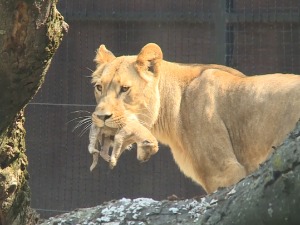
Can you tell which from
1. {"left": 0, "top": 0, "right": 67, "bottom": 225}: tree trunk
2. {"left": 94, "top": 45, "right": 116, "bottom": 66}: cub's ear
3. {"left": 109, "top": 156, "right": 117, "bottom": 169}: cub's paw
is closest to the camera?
{"left": 0, "top": 0, "right": 67, "bottom": 225}: tree trunk

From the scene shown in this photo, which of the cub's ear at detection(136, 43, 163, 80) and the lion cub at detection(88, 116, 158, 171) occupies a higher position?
the cub's ear at detection(136, 43, 163, 80)

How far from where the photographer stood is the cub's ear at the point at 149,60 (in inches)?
241

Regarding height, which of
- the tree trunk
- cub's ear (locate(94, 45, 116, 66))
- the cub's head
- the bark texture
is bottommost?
the cub's head

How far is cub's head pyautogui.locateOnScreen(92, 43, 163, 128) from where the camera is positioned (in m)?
5.73

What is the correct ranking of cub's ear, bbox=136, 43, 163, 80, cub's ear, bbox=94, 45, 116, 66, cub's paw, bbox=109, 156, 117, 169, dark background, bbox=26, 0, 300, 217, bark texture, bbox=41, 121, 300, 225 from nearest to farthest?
bark texture, bbox=41, 121, 300, 225, cub's paw, bbox=109, 156, 117, 169, cub's ear, bbox=136, 43, 163, 80, cub's ear, bbox=94, 45, 116, 66, dark background, bbox=26, 0, 300, 217

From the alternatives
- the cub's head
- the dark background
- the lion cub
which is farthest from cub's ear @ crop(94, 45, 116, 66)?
the dark background

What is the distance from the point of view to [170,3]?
8000 mm

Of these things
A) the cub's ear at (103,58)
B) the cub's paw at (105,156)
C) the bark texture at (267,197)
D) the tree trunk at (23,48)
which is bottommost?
the cub's paw at (105,156)

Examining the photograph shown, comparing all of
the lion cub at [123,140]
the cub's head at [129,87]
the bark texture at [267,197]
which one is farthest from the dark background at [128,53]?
the bark texture at [267,197]

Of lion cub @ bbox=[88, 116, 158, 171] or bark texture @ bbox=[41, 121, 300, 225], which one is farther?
lion cub @ bbox=[88, 116, 158, 171]

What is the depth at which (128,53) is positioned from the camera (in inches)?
322

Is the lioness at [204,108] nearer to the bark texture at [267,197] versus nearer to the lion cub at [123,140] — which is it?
the lion cub at [123,140]

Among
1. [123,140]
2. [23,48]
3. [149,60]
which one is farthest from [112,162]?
[23,48]

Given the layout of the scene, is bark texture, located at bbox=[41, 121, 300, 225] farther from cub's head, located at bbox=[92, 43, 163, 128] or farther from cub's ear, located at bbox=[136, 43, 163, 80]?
cub's ear, located at bbox=[136, 43, 163, 80]
